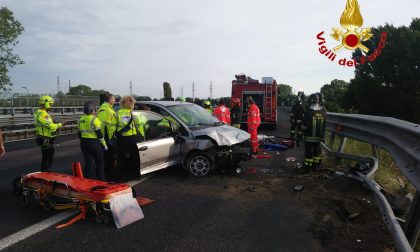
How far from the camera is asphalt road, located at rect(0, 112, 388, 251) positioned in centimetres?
389

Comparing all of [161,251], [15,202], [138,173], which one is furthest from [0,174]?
[161,251]

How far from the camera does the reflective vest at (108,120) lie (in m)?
6.77

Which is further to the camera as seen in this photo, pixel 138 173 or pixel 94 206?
pixel 138 173

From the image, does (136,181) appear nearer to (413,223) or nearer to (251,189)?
(251,189)

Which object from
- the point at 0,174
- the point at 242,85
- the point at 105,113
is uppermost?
the point at 242,85

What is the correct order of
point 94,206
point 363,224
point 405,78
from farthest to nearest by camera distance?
point 405,78, point 94,206, point 363,224

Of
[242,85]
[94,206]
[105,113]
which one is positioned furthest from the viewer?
[242,85]

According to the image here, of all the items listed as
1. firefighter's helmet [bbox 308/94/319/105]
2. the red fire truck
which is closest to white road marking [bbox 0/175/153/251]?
firefighter's helmet [bbox 308/94/319/105]

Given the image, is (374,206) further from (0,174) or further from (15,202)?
(0,174)

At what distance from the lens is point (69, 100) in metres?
29.7

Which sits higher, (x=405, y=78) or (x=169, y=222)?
(x=405, y=78)

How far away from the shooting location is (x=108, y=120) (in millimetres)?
6797

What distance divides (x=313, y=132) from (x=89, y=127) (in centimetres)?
463

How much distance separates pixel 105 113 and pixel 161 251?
3.80 metres
